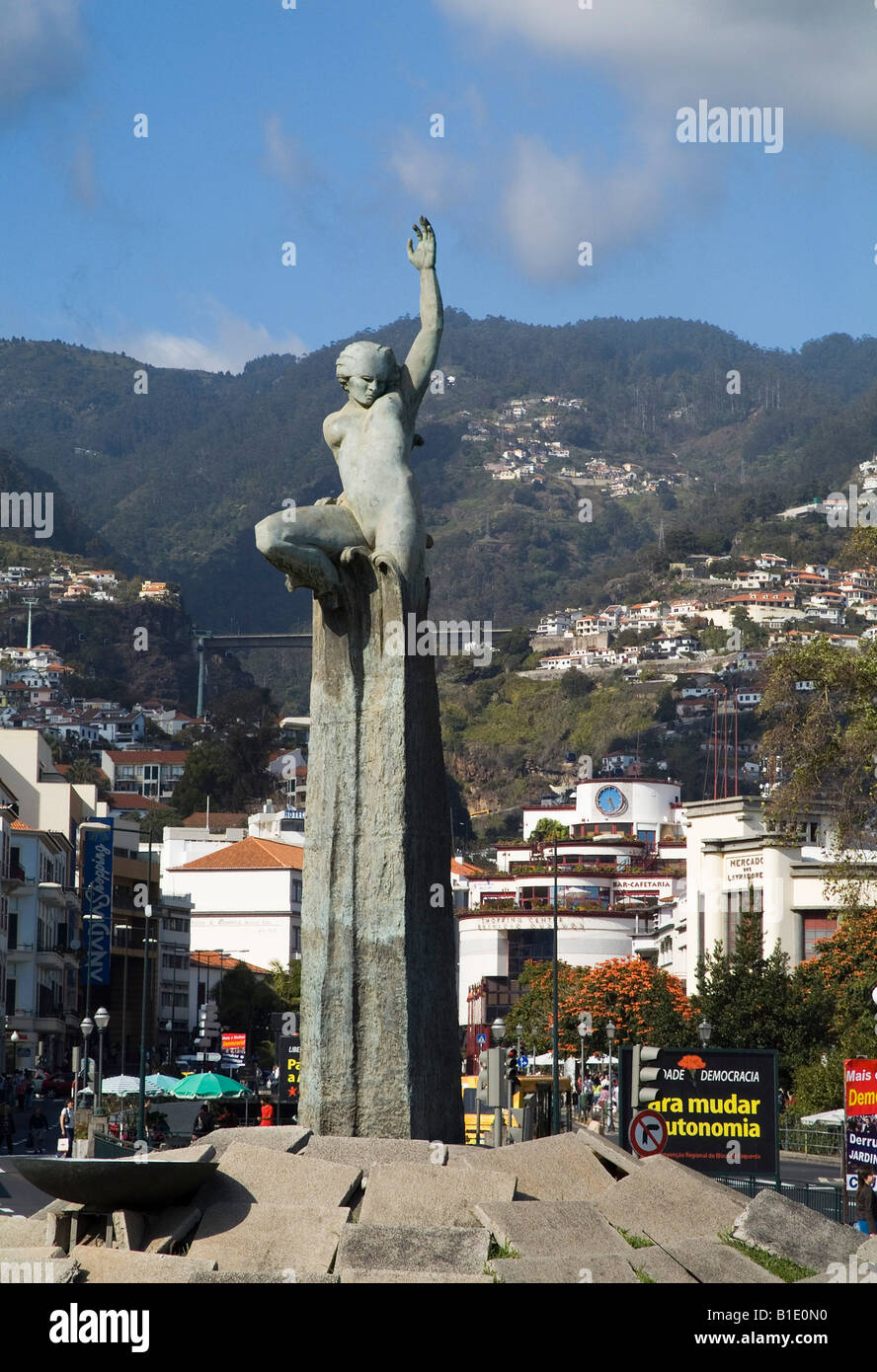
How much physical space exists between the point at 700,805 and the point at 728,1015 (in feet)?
83.8

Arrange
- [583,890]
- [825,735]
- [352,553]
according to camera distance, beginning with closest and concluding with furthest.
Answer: [352,553]
[825,735]
[583,890]

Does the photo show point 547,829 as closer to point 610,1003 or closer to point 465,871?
point 465,871

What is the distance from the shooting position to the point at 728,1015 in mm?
46438

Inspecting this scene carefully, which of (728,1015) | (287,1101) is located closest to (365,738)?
(287,1101)

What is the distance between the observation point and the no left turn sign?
1912 centimetres

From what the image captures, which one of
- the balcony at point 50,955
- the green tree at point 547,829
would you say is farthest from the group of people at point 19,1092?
the green tree at point 547,829

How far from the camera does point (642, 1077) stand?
1948 cm

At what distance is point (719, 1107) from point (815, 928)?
44.0 metres

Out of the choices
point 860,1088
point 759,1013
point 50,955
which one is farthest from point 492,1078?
point 50,955

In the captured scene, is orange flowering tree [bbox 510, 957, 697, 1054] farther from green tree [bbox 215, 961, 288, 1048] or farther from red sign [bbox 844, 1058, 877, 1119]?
red sign [bbox 844, 1058, 877, 1119]

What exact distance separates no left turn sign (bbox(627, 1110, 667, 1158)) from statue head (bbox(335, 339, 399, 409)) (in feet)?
25.2

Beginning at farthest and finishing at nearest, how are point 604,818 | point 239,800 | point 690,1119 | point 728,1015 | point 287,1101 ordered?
point 239,800 → point 604,818 → point 728,1015 → point 287,1101 → point 690,1119

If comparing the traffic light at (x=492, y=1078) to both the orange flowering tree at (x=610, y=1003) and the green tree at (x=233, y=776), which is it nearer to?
the orange flowering tree at (x=610, y=1003)
